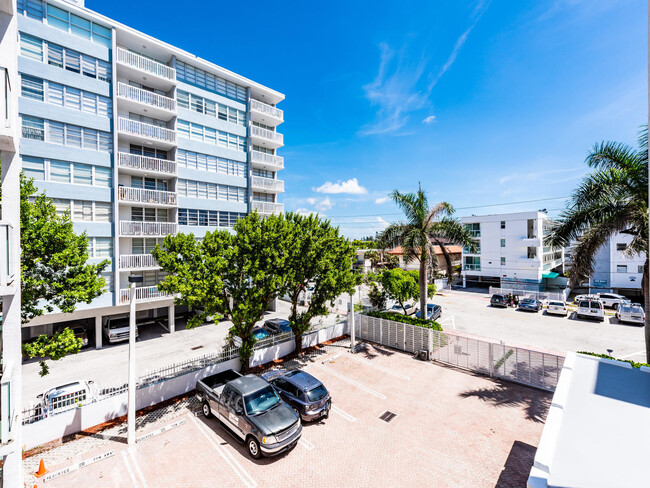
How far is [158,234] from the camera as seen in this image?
70.9 ft

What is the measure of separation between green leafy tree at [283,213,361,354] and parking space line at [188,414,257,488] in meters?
6.55

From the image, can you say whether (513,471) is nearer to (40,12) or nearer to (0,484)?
(0,484)

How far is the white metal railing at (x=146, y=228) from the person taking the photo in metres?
20.2

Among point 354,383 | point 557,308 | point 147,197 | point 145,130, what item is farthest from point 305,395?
point 557,308

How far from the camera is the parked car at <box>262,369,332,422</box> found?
35.0 ft

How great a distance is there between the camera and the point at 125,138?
20.9 meters

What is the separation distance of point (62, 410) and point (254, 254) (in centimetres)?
876

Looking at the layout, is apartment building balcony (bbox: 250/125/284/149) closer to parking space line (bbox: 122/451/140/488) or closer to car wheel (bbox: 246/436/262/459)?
parking space line (bbox: 122/451/140/488)

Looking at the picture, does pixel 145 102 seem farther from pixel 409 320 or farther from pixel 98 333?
pixel 409 320

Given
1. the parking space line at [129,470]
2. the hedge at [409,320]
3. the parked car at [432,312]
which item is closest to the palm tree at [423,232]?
the hedge at [409,320]

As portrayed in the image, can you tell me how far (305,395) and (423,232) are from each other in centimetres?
1141

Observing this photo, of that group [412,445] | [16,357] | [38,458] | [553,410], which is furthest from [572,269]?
[38,458]

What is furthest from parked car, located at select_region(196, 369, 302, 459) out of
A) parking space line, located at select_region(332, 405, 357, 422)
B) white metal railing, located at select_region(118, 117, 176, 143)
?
white metal railing, located at select_region(118, 117, 176, 143)

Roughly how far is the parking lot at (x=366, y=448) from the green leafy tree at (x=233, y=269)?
4049 millimetres
